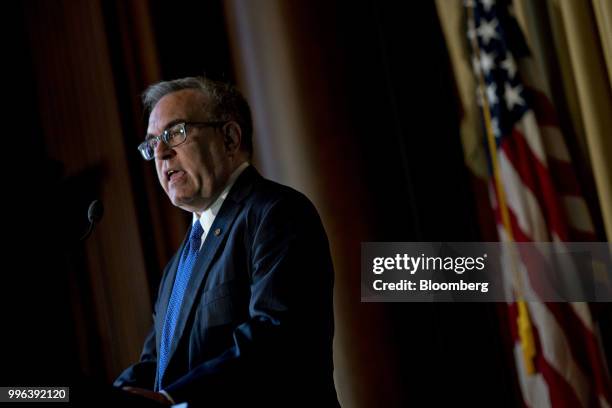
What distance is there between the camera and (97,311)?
3.06 m

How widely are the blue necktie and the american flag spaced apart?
1.27 metres

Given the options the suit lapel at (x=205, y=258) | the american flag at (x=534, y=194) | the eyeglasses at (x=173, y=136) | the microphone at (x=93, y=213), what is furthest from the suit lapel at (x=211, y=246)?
the american flag at (x=534, y=194)

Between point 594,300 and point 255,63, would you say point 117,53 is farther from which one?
point 594,300

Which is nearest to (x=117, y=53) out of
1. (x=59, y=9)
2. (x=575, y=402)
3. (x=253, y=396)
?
(x=59, y=9)

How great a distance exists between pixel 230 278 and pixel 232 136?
556 millimetres

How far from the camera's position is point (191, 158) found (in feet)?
6.91

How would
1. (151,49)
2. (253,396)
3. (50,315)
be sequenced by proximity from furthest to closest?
(151,49) → (50,315) → (253,396)

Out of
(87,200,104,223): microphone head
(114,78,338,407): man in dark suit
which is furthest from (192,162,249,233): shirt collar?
(87,200,104,223): microphone head

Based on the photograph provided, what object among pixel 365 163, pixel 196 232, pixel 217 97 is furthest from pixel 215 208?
pixel 365 163

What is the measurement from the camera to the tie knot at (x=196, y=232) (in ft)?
7.06

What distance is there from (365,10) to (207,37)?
31.6 inches

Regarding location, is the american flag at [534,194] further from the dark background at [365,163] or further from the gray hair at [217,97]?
the gray hair at [217,97]

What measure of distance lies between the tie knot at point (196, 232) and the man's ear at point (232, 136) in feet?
0.83

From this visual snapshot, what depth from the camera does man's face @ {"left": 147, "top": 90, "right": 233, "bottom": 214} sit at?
2.09 meters
